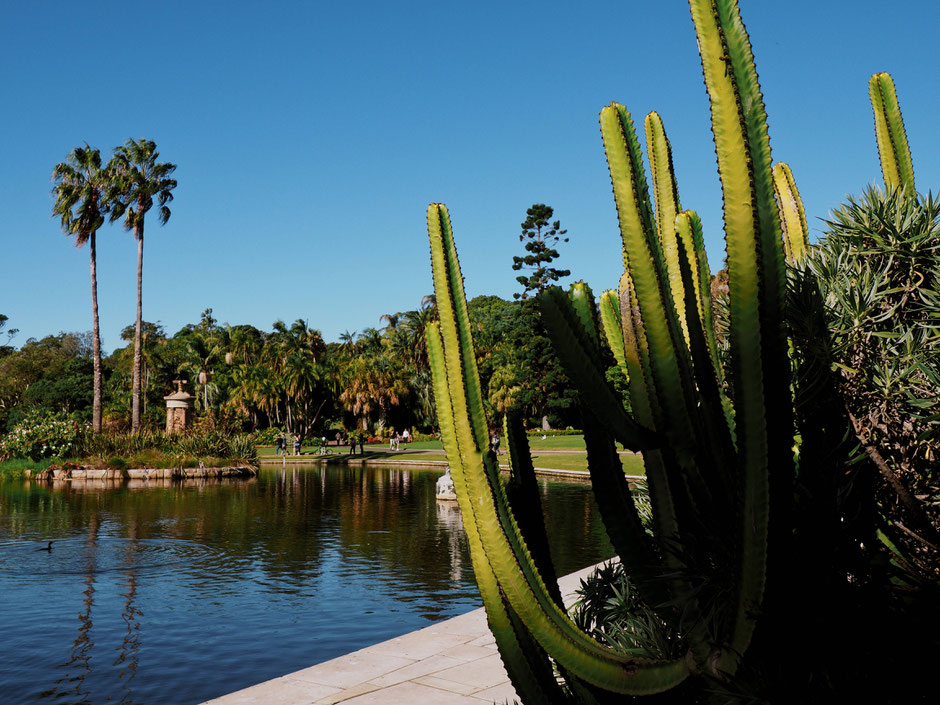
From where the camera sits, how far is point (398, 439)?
49125 mm

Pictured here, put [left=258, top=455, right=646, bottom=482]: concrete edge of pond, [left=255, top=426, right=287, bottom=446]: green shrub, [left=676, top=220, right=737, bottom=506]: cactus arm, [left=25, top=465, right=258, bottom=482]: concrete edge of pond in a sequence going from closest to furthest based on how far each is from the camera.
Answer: [left=676, top=220, right=737, bottom=506]: cactus arm, [left=25, top=465, right=258, bottom=482]: concrete edge of pond, [left=258, top=455, right=646, bottom=482]: concrete edge of pond, [left=255, top=426, right=287, bottom=446]: green shrub

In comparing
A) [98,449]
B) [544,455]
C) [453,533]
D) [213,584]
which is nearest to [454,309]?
[213,584]

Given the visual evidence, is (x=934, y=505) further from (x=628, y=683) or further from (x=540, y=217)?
(x=540, y=217)

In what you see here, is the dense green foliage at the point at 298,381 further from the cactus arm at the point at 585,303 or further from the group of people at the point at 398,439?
the cactus arm at the point at 585,303

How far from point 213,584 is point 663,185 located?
405 inches

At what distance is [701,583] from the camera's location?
9.88ft

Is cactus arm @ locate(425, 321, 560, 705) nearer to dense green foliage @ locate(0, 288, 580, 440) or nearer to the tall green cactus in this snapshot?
the tall green cactus

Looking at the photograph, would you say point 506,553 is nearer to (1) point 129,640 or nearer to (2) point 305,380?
(1) point 129,640

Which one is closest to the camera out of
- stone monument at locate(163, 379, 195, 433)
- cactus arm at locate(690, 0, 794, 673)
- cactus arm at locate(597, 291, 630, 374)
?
cactus arm at locate(690, 0, 794, 673)

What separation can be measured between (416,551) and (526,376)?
1519 inches

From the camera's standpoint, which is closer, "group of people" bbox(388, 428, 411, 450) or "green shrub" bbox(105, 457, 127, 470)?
"green shrub" bbox(105, 457, 127, 470)

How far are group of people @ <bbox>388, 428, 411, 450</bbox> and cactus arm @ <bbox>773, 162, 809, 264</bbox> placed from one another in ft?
139

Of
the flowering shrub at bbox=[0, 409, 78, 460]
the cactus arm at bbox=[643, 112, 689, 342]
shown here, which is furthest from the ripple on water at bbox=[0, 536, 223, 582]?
the flowering shrub at bbox=[0, 409, 78, 460]

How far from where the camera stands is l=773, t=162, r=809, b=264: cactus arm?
4.09m
